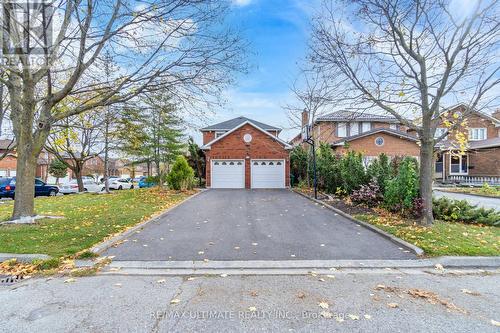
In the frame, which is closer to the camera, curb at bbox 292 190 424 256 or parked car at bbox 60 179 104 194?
curb at bbox 292 190 424 256

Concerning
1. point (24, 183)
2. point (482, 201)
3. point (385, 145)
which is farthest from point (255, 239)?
point (385, 145)

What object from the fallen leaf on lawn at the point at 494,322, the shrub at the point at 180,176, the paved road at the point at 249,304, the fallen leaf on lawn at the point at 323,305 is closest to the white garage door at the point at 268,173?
the shrub at the point at 180,176

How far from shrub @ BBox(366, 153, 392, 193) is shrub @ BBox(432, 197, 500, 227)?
6.30ft

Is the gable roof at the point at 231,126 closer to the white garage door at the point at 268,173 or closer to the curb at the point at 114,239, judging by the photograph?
the white garage door at the point at 268,173

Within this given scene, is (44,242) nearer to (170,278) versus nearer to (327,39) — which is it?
(170,278)

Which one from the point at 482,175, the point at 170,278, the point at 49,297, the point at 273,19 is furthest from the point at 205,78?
the point at 482,175

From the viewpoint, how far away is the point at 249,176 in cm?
2284

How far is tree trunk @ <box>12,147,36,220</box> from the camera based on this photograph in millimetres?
8117

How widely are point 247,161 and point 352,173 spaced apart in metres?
11.0

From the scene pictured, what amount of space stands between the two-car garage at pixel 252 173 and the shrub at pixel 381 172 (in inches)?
438

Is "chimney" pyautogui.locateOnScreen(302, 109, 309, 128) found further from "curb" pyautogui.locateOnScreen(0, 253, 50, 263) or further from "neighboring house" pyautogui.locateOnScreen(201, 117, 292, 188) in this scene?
"curb" pyautogui.locateOnScreen(0, 253, 50, 263)

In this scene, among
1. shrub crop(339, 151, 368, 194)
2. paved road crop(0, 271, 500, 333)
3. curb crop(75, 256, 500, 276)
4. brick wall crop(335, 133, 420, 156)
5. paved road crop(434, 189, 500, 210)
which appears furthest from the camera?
brick wall crop(335, 133, 420, 156)

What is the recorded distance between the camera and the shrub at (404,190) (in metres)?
8.62

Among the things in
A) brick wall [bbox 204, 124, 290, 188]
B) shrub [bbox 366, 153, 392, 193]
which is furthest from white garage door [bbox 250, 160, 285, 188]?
shrub [bbox 366, 153, 392, 193]
